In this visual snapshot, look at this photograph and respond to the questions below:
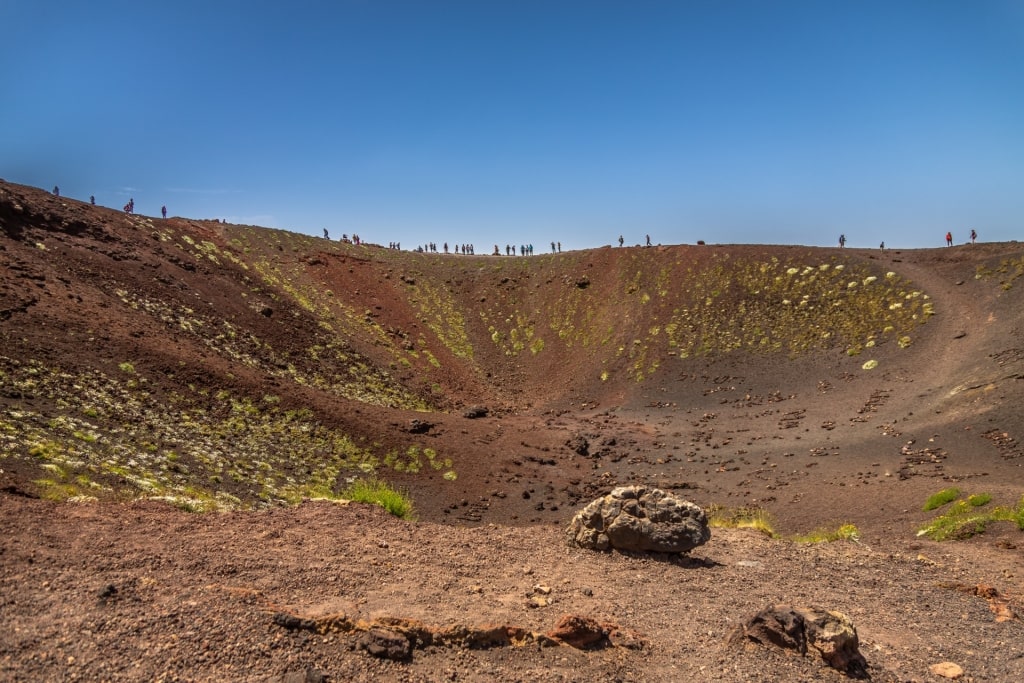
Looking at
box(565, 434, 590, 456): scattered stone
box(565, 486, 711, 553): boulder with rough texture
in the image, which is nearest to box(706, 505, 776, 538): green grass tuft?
box(565, 486, 711, 553): boulder with rough texture

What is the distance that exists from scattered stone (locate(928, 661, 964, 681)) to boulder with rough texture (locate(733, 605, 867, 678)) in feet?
3.12

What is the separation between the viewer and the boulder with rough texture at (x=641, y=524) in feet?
40.7

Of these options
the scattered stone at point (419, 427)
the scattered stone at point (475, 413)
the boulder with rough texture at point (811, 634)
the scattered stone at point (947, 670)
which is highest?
the scattered stone at point (419, 427)

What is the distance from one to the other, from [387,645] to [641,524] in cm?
660

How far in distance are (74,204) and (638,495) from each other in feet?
138

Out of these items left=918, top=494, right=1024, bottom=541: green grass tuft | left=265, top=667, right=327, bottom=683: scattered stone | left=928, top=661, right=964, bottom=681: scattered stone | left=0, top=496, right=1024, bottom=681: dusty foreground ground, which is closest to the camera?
left=265, top=667, right=327, bottom=683: scattered stone

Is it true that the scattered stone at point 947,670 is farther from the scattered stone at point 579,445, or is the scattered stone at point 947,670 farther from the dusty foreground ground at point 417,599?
the scattered stone at point 579,445

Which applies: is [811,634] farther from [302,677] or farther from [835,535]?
[835,535]

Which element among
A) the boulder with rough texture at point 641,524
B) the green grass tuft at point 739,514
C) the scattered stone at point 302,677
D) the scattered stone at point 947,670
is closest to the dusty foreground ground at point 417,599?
the scattered stone at point 302,677

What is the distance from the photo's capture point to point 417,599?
8.95 metres

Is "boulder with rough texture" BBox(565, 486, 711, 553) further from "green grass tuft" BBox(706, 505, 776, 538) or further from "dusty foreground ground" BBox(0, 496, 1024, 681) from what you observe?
"green grass tuft" BBox(706, 505, 776, 538)

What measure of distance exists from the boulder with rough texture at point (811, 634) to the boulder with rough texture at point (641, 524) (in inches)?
148

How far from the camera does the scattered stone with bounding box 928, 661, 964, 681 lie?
8141 millimetres

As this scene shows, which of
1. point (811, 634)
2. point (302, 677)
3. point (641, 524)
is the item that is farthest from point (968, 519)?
point (302, 677)
